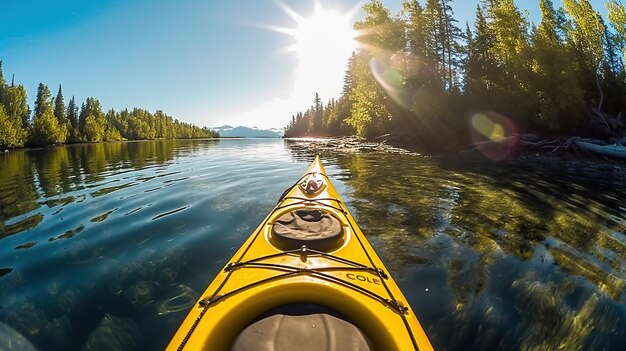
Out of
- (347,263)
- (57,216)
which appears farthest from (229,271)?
(57,216)

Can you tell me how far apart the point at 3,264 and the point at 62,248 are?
834 mm

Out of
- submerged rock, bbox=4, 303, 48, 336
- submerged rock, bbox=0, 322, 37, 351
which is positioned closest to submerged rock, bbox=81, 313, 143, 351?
submerged rock, bbox=0, 322, 37, 351

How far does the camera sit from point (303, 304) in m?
2.69

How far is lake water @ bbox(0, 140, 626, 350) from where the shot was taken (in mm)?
3469

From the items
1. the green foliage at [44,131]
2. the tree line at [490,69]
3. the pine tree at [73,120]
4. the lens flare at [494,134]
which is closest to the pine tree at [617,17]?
→ the tree line at [490,69]

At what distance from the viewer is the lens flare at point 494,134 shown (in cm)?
2309

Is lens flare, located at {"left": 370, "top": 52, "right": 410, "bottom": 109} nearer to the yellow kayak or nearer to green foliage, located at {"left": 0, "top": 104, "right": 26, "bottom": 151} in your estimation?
the yellow kayak

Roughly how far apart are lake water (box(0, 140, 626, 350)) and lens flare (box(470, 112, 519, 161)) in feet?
42.9

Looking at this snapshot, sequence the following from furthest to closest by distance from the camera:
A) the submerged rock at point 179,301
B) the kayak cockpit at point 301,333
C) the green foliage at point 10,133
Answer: the green foliage at point 10,133 → the submerged rock at point 179,301 → the kayak cockpit at point 301,333

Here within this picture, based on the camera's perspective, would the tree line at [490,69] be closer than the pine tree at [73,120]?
Yes

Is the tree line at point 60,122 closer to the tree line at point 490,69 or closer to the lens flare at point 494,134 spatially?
the tree line at point 490,69

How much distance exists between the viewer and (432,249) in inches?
220

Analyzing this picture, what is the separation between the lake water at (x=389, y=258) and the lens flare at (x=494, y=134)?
515 inches

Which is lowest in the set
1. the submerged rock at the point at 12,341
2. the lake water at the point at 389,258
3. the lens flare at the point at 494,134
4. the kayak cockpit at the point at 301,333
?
the submerged rock at the point at 12,341
